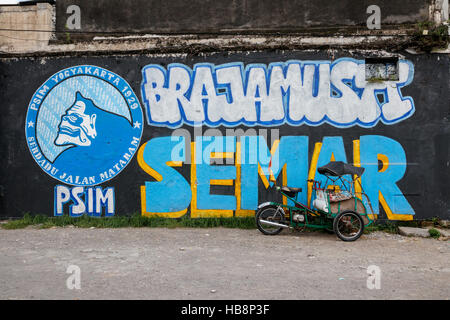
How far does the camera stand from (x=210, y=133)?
8.43 m

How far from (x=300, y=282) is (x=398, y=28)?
20.5 ft

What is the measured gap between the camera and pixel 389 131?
8.11 metres

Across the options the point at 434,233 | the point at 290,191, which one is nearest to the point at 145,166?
the point at 290,191

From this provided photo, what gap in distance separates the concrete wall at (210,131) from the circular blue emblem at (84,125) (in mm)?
24

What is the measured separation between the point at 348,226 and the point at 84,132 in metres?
6.22

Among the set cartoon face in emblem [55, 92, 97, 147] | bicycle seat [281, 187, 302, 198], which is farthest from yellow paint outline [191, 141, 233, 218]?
cartoon face in emblem [55, 92, 97, 147]

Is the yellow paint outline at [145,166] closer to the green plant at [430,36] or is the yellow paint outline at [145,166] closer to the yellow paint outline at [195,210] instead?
the yellow paint outline at [195,210]

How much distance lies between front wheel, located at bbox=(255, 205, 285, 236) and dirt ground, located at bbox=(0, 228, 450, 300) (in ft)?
0.61

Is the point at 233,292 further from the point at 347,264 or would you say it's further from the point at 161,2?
the point at 161,2

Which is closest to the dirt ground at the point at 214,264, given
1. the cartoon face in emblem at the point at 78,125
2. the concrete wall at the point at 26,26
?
the cartoon face in emblem at the point at 78,125

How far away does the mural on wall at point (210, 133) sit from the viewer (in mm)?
8125

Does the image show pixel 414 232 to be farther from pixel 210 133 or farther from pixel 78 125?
pixel 78 125

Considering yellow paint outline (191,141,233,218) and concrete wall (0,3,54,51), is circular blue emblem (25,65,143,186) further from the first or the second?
yellow paint outline (191,141,233,218)

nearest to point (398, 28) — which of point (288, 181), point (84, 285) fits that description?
point (288, 181)
